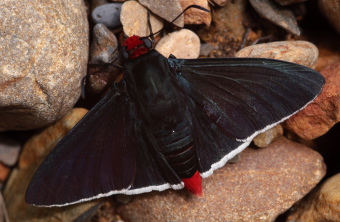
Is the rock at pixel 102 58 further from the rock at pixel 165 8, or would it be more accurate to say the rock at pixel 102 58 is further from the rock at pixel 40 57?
the rock at pixel 165 8

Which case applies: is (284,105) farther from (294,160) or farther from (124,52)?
(124,52)

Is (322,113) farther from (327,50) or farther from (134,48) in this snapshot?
(134,48)

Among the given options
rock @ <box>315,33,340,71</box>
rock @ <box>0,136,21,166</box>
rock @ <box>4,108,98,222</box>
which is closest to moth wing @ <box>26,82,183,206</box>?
rock @ <box>4,108,98,222</box>

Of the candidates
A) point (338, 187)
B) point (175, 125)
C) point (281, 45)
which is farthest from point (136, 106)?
point (338, 187)

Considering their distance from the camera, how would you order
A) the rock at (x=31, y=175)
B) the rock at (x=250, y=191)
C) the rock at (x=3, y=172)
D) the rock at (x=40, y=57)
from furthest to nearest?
the rock at (x=3, y=172) → the rock at (x=31, y=175) → the rock at (x=250, y=191) → the rock at (x=40, y=57)

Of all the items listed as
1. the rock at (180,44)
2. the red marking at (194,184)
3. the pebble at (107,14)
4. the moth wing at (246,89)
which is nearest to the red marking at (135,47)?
the moth wing at (246,89)

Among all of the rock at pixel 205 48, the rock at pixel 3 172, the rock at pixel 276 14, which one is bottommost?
the rock at pixel 3 172

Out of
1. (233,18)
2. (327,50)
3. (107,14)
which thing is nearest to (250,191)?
(327,50)
